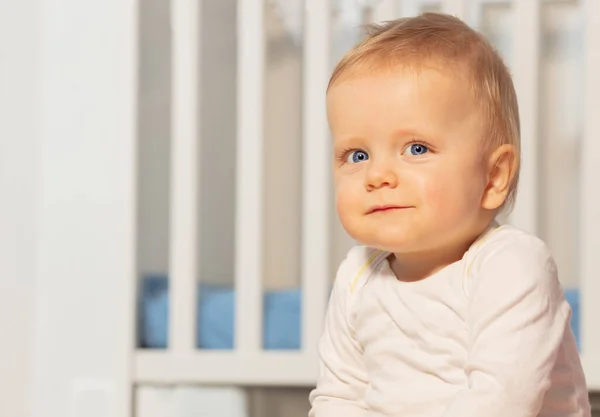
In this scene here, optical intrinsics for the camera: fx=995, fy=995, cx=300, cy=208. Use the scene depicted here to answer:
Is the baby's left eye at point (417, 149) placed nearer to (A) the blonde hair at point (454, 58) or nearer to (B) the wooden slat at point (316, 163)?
(A) the blonde hair at point (454, 58)

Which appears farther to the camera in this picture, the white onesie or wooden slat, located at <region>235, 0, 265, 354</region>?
wooden slat, located at <region>235, 0, 265, 354</region>

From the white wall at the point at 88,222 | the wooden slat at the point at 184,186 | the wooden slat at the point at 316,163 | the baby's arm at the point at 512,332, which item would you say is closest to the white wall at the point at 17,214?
the white wall at the point at 88,222

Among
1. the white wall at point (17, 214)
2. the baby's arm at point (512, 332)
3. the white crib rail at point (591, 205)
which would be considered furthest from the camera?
the white wall at point (17, 214)

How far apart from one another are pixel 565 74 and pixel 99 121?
98 centimetres

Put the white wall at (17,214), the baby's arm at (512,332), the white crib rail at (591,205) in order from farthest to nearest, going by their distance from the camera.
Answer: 1. the white wall at (17,214)
2. the white crib rail at (591,205)
3. the baby's arm at (512,332)

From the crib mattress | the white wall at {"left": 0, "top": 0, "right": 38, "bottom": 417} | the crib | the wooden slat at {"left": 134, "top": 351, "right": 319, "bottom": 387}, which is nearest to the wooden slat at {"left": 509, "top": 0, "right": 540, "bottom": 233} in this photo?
the crib

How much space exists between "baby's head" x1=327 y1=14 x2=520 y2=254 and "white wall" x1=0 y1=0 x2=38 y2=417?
82 centimetres

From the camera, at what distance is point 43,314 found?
1.47m

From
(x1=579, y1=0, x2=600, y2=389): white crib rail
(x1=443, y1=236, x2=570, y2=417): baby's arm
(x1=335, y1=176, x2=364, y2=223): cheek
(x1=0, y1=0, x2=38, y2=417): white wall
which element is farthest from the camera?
(x1=0, y1=0, x2=38, y2=417): white wall

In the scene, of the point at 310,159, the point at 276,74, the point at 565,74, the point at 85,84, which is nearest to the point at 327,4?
the point at 310,159

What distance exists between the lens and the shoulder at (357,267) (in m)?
1.07

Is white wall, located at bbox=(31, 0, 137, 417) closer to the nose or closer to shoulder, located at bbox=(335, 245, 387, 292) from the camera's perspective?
shoulder, located at bbox=(335, 245, 387, 292)

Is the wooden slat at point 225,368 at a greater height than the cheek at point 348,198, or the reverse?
the cheek at point 348,198

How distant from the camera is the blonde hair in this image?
0.94 m
